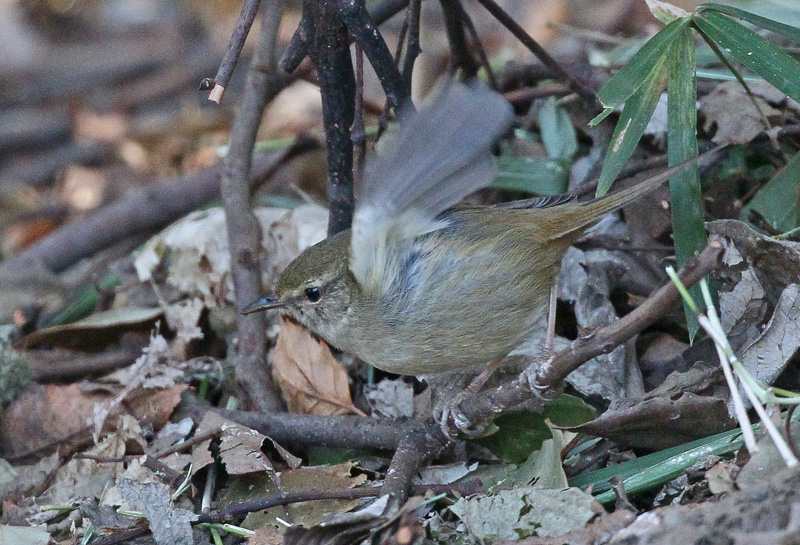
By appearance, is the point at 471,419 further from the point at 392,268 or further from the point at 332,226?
the point at 332,226

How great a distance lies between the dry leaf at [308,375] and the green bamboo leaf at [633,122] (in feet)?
Answer: 4.40

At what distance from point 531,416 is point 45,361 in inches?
97.5

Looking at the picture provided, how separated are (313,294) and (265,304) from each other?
20cm

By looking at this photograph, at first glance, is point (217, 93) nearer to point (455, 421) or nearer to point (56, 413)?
point (455, 421)

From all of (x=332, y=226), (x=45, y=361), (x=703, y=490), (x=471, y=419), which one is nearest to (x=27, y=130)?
(x=45, y=361)

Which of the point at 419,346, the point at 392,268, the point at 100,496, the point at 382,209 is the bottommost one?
the point at 100,496

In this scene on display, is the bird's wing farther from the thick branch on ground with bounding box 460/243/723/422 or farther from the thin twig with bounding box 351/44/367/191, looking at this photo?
the thick branch on ground with bounding box 460/243/723/422

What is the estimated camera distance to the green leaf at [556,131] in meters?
4.49

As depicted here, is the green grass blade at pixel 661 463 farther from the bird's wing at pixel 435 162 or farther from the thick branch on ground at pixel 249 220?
the thick branch on ground at pixel 249 220

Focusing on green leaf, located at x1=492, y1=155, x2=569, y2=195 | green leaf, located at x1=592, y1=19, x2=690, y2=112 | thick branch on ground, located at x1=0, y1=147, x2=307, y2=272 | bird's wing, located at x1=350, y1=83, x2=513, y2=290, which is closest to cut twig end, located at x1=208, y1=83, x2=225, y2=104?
bird's wing, located at x1=350, y1=83, x2=513, y2=290

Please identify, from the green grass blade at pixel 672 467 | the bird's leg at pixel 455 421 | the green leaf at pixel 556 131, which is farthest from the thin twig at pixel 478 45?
the green grass blade at pixel 672 467

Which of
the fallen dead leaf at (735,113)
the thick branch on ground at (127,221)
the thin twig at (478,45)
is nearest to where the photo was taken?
the fallen dead leaf at (735,113)

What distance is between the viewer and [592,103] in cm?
420

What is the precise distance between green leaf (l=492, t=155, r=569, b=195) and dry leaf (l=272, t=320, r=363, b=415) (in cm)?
124
